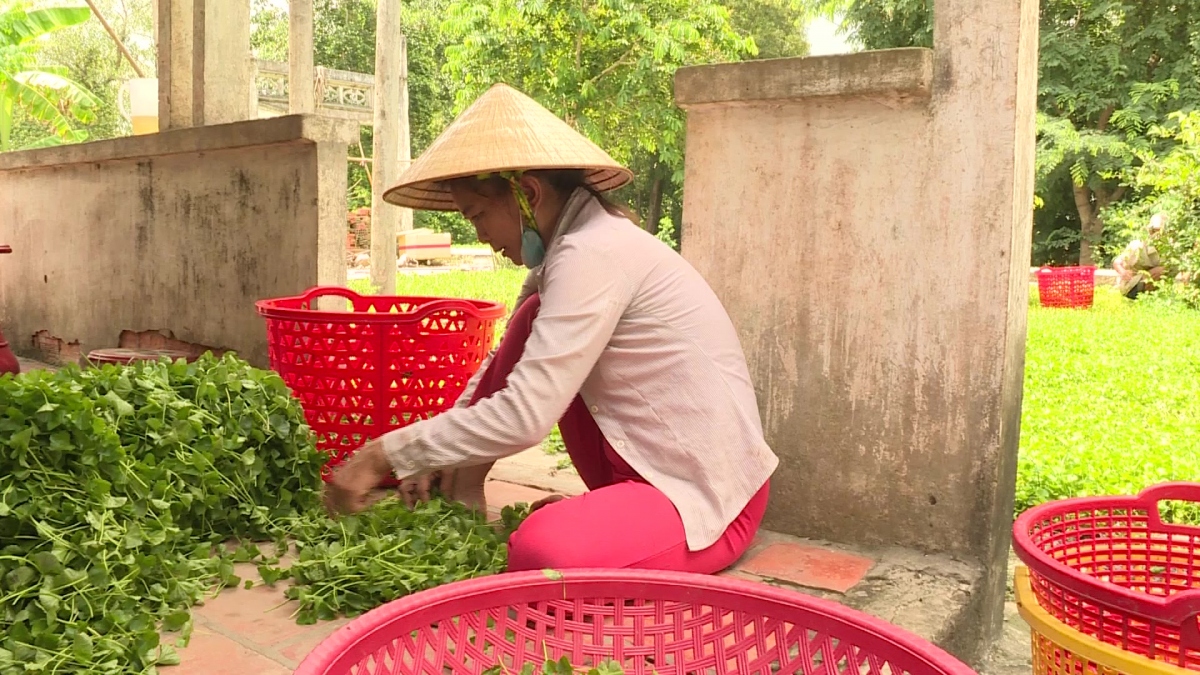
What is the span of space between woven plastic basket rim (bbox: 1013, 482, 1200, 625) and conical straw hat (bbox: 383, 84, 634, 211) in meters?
1.18

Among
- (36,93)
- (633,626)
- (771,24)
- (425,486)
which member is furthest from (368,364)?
(771,24)

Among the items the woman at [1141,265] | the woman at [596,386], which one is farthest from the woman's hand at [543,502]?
the woman at [1141,265]

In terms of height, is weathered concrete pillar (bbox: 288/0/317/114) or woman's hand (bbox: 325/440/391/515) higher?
weathered concrete pillar (bbox: 288/0/317/114)

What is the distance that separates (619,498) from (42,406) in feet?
3.83

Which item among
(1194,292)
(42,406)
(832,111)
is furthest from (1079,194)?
(42,406)

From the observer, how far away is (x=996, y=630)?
2412 mm

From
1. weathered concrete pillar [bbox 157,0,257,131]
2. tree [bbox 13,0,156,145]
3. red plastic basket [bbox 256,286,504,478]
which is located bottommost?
red plastic basket [bbox 256,286,504,478]

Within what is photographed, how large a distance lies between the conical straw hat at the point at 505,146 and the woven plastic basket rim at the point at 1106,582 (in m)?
1.18

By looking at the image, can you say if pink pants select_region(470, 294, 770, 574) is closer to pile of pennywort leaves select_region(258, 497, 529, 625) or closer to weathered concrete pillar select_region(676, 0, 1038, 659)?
pile of pennywort leaves select_region(258, 497, 529, 625)

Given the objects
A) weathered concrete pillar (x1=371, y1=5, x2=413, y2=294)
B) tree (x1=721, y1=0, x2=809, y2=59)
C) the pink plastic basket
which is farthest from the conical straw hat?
tree (x1=721, y1=0, x2=809, y2=59)

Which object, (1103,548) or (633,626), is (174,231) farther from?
(1103,548)

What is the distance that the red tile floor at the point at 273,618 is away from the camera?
1.77 meters

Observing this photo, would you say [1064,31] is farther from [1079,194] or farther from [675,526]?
[675,526]

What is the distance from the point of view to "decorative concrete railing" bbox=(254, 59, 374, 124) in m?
17.1
